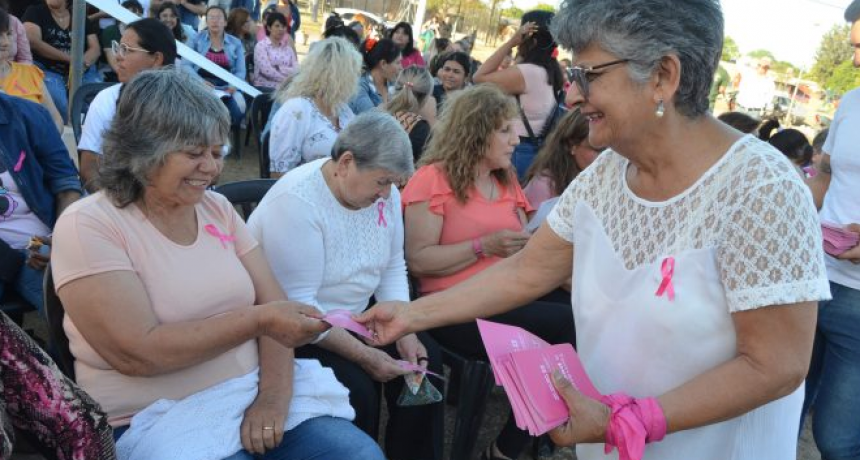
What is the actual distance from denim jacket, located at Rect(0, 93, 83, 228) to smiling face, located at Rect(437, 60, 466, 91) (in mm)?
4684

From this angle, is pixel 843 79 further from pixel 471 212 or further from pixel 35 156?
pixel 35 156

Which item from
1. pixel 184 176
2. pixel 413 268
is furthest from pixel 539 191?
pixel 184 176

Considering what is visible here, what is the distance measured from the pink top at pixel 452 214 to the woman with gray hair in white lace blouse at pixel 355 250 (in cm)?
30

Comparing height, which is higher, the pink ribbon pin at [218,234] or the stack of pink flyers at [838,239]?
the stack of pink flyers at [838,239]

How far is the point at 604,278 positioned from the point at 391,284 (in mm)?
1585

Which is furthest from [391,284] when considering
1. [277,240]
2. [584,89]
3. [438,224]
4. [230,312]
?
[584,89]

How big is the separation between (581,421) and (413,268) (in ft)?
6.29

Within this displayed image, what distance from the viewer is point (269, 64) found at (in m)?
9.07

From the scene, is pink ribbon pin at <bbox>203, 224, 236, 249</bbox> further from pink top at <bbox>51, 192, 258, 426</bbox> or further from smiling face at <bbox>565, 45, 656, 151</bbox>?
smiling face at <bbox>565, 45, 656, 151</bbox>

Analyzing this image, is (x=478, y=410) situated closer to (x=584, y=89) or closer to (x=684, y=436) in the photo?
(x=684, y=436)

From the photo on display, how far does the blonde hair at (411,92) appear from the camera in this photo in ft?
17.7

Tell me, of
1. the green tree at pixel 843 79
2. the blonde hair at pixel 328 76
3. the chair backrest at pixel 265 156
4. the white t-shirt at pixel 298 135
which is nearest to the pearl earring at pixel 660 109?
the white t-shirt at pixel 298 135

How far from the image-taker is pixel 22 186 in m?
2.94

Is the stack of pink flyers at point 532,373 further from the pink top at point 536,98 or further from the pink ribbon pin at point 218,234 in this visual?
the pink top at point 536,98
